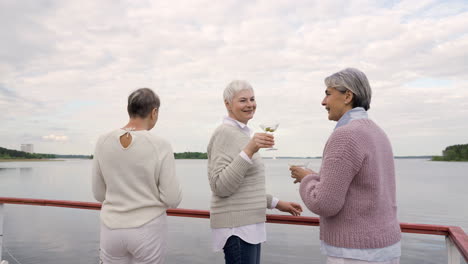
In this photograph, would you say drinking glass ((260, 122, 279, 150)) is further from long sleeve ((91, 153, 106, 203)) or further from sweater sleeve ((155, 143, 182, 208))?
long sleeve ((91, 153, 106, 203))

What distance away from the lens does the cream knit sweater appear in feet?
6.54

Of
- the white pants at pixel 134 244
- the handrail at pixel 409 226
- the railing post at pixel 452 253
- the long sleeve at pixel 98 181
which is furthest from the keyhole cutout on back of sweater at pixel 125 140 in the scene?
the railing post at pixel 452 253

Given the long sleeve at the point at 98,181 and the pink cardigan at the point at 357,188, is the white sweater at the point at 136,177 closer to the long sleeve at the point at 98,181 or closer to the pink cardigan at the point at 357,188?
the long sleeve at the point at 98,181

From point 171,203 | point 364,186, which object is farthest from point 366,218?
point 171,203

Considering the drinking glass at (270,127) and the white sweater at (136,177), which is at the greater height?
the drinking glass at (270,127)

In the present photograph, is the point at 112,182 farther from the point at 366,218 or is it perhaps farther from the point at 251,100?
the point at 366,218

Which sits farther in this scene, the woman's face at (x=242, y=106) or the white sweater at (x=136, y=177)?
the woman's face at (x=242, y=106)

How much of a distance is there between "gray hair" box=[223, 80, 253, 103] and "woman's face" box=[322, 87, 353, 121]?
59 cm

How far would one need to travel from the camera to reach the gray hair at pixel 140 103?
6.59 feet

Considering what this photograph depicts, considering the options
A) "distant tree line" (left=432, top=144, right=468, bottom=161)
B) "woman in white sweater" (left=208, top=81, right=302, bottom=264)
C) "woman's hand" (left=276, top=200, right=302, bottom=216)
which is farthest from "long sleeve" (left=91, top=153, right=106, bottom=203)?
"distant tree line" (left=432, top=144, right=468, bottom=161)

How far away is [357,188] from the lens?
1525 millimetres

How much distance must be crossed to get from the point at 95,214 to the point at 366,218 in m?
22.4

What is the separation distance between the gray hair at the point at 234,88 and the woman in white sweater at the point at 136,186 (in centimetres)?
44

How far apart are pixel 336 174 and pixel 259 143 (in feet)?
1.75
